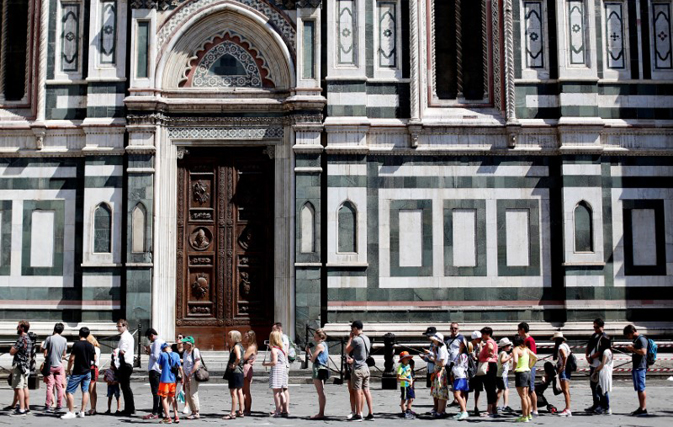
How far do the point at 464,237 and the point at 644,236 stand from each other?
4.63 meters

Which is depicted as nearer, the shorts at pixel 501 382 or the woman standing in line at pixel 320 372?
the woman standing in line at pixel 320 372

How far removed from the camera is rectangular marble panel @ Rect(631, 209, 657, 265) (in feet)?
79.5

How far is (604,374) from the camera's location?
1717 centimetres

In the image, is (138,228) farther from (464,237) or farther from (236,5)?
(464,237)

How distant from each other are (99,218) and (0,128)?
11.7 ft

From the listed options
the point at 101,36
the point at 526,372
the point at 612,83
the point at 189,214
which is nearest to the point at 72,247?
the point at 189,214


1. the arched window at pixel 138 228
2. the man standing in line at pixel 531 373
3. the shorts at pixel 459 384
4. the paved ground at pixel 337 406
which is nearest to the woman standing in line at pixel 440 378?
the shorts at pixel 459 384

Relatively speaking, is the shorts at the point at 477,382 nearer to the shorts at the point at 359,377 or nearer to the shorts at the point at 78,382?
the shorts at the point at 359,377

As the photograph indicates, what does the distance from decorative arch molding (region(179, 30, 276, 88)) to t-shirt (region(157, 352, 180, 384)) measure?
397 inches

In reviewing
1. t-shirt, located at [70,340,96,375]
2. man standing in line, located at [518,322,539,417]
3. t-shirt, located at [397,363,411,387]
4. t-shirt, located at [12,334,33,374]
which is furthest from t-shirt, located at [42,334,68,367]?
man standing in line, located at [518,322,539,417]

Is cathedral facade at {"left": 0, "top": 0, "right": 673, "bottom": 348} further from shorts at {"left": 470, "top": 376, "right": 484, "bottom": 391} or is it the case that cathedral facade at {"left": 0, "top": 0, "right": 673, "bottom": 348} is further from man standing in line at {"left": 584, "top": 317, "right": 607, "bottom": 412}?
shorts at {"left": 470, "top": 376, "right": 484, "bottom": 391}

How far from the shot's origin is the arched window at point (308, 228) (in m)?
23.9

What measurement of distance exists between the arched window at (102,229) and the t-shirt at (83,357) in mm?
6764

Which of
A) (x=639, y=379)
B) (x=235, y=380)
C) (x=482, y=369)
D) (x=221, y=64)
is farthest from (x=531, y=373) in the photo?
(x=221, y=64)
